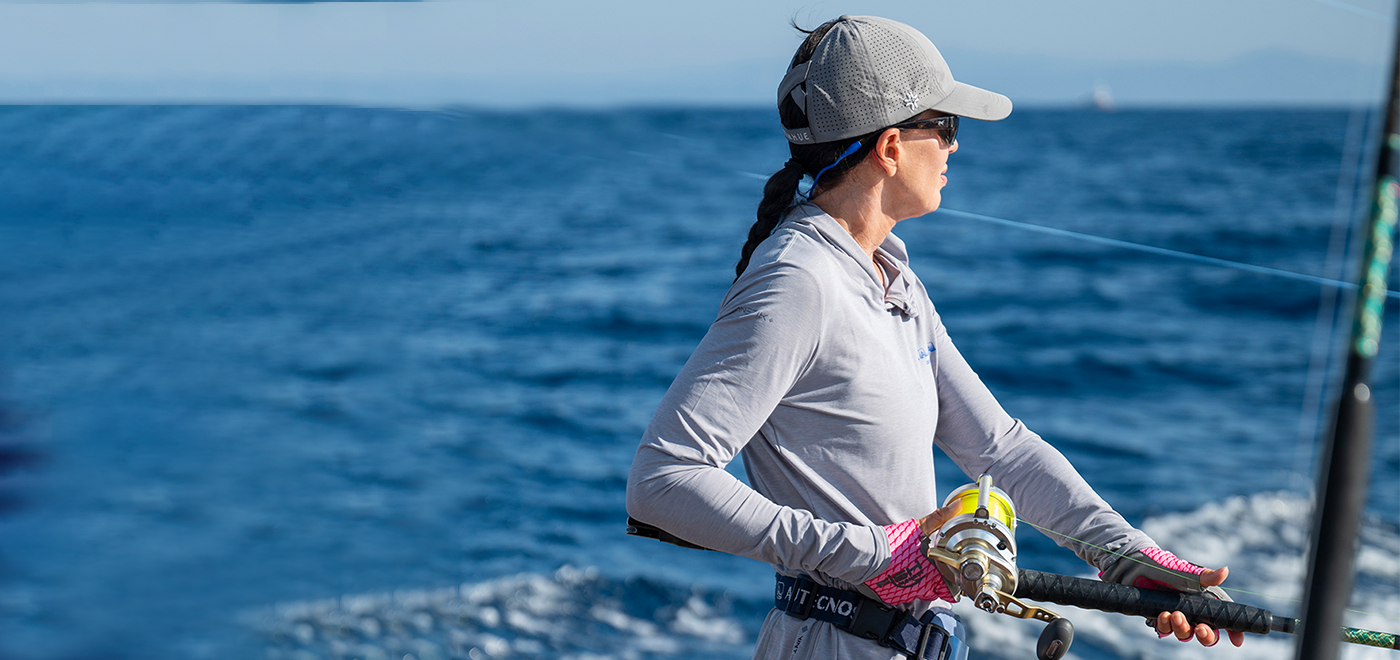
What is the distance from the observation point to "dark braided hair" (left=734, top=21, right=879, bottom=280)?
1.41 meters

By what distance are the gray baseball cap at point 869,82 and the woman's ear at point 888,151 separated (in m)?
0.02

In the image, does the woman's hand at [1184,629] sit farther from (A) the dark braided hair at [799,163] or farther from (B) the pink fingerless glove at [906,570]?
(A) the dark braided hair at [799,163]

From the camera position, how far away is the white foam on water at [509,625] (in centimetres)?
610

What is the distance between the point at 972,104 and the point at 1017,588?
0.61m

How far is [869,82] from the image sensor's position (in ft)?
4.49

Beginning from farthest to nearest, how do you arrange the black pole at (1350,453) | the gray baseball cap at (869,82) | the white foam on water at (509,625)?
the white foam on water at (509,625) < the gray baseball cap at (869,82) < the black pole at (1350,453)

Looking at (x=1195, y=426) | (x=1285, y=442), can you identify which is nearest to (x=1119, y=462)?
(x=1195, y=426)

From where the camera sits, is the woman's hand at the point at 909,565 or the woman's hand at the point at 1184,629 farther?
the woman's hand at the point at 1184,629

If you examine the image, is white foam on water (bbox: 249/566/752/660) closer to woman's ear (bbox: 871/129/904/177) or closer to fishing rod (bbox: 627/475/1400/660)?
fishing rod (bbox: 627/475/1400/660)

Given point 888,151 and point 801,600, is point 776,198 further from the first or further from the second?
point 801,600

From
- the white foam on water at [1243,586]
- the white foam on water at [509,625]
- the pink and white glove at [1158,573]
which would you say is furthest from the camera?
the white foam on water at [509,625]

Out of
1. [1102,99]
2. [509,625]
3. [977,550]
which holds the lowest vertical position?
[509,625]

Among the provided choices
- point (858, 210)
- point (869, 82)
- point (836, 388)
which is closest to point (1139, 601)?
point (836, 388)

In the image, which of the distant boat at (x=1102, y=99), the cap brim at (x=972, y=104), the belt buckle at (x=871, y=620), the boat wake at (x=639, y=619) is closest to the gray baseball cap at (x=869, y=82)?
the cap brim at (x=972, y=104)
